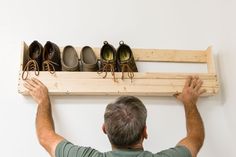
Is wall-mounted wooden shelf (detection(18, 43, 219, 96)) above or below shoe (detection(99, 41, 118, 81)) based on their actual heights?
below

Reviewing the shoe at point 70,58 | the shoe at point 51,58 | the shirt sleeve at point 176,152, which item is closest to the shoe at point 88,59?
the shoe at point 70,58

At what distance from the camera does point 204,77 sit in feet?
5.91

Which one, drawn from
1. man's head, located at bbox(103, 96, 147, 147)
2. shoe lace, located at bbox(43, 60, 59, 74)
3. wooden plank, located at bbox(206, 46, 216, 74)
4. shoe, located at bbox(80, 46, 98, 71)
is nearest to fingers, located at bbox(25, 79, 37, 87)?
shoe lace, located at bbox(43, 60, 59, 74)

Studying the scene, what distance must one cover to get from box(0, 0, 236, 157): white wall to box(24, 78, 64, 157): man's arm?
13 centimetres

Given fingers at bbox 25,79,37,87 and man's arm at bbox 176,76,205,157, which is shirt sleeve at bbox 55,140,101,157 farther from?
man's arm at bbox 176,76,205,157

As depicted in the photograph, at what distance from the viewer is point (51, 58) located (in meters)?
1.65

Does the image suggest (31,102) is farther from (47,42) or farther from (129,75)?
(129,75)

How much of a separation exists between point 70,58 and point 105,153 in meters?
0.71

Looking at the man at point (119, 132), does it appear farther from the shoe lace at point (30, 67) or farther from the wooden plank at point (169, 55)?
the wooden plank at point (169, 55)

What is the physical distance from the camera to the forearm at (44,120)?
58.4 inches

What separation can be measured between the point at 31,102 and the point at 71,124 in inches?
10.3

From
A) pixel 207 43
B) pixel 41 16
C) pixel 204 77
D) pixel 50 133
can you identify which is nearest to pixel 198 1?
pixel 207 43

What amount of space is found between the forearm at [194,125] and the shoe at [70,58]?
0.69m

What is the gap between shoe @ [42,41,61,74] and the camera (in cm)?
165
